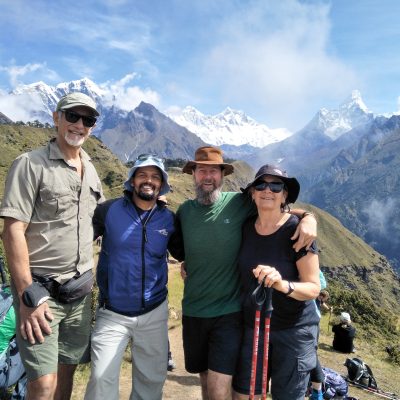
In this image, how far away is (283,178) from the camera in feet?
18.4

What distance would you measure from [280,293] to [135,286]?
6.62ft

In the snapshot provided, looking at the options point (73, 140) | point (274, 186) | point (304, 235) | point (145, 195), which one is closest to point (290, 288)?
point (304, 235)

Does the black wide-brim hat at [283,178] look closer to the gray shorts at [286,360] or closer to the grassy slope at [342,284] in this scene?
the gray shorts at [286,360]

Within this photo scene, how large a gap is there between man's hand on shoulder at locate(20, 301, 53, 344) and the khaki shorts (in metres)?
0.11

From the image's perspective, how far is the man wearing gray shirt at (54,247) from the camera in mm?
4910

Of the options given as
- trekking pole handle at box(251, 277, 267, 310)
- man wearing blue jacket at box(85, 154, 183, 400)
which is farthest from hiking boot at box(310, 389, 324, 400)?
trekking pole handle at box(251, 277, 267, 310)

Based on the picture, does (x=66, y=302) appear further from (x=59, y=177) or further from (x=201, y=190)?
(x=201, y=190)

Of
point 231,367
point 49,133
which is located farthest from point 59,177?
point 49,133

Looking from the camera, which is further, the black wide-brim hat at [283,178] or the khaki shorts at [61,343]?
the black wide-brim hat at [283,178]

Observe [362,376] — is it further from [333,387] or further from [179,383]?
[179,383]

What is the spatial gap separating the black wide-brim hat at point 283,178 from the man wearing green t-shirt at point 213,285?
55 centimetres

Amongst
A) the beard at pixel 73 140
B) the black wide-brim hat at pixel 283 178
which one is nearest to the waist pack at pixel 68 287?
the beard at pixel 73 140

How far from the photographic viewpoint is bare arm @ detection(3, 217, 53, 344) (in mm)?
4871

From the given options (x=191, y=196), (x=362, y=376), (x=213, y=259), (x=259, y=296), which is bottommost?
(x=362, y=376)
